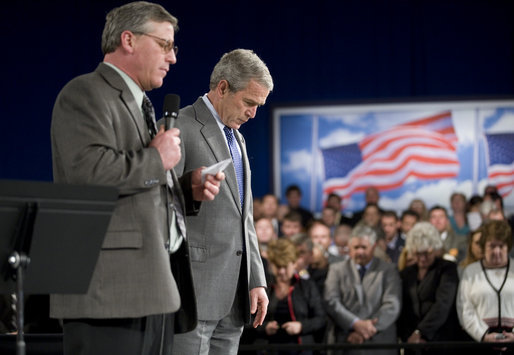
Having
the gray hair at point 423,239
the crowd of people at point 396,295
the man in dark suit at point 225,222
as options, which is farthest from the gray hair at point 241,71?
the gray hair at point 423,239

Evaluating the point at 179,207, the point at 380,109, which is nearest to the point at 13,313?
the point at 179,207

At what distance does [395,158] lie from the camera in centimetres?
1090

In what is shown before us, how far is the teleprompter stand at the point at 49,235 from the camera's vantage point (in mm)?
2039

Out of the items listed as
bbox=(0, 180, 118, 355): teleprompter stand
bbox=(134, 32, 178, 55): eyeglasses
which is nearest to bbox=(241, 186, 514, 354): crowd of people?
bbox=(134, 32, 178, 55): eyeglasses

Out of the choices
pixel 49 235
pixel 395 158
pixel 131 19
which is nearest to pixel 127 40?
pixel 131 19

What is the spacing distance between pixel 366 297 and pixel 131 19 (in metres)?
3.61

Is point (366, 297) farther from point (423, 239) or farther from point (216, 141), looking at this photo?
point (216, 141)

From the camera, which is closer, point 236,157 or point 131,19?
point 131,19

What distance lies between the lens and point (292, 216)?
7.34 m

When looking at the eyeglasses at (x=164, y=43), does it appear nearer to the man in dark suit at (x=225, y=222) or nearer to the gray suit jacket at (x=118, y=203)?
the gray suit jacket at (x=118, y=203)

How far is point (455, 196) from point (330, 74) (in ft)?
9.61

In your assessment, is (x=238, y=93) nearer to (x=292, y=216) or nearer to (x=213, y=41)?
(x=292, y=216)

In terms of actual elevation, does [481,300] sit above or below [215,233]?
below

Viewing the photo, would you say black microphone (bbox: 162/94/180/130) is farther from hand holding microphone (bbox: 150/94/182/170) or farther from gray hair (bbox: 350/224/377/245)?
gray hair (bbox: 350/224/377/245)
